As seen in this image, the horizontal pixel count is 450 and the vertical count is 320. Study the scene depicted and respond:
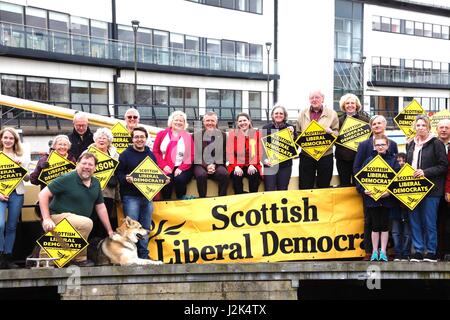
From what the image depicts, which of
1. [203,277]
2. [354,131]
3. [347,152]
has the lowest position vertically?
[203,277]

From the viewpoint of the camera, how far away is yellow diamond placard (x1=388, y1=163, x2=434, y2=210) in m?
7.84

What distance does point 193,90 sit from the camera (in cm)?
3891

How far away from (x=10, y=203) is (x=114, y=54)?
27197 mm

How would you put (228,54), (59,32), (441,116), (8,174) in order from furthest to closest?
(228,54) < (59,32) < (441,116) < (8,174)

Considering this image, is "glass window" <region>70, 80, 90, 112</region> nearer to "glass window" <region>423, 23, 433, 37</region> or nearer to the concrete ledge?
the concrete ledge

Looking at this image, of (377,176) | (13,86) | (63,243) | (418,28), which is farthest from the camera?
(418,28)

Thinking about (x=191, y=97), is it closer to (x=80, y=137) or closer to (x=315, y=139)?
(x=80, y=137)

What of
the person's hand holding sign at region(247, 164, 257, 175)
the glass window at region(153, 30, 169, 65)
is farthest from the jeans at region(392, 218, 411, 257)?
the glass window at region(153, 30, 169, 65)

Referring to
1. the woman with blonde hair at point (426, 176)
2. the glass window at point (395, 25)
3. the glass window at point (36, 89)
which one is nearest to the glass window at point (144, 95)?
the glass window at point (36, 89)

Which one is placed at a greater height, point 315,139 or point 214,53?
point 214,53

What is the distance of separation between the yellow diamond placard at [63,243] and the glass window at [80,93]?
25996 millimetres

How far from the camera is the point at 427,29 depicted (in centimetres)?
5572

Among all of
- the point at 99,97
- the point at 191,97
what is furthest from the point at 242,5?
the point at 99,97
